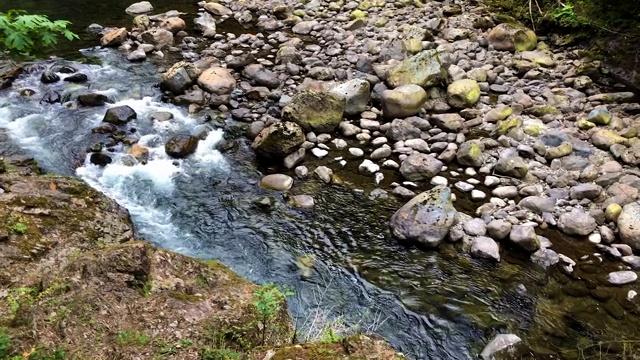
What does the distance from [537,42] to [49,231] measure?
9383 millimetres

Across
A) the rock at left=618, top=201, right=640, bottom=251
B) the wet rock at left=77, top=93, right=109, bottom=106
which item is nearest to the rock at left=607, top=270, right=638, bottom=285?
the rock at left=618, top=201, right=640, bottom=251

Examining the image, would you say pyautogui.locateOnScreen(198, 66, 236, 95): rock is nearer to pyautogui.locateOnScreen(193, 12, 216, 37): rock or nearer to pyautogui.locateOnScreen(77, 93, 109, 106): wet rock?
pyautogui.locateOnScreen(77, 93, 109, 106): wet rock

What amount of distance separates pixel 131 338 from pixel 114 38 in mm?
9558

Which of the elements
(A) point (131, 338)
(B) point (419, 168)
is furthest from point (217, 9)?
(A) point (131, 338)

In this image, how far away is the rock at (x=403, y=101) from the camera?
25.7 ft

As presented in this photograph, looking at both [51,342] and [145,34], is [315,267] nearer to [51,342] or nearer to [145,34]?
[51,342]

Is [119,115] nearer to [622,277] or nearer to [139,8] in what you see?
[139,8]

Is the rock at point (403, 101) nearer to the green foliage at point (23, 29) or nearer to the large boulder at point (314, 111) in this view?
the large boulder at point (314, 111)

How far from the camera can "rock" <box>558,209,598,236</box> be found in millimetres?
5668

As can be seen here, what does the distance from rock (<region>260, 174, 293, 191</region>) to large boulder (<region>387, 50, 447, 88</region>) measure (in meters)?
2.99

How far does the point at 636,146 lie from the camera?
661 centimetres

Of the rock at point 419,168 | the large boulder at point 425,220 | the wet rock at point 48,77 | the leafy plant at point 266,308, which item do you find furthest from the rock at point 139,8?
the leafy plant at point 266,308

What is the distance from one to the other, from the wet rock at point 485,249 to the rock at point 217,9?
10153mm

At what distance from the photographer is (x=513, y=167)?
658cm
